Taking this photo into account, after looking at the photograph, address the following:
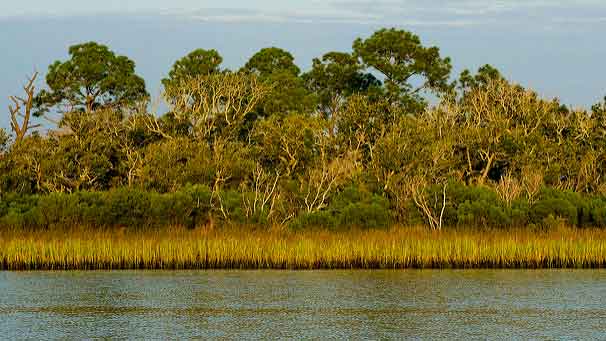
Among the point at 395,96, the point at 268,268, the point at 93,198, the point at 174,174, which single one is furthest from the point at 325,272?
the point at 395,96

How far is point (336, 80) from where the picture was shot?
170 feet

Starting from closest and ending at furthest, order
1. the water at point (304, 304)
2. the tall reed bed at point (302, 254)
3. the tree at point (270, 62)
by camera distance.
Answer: the water at point (304, 304)
the tall reed bed at point (302, 254)
the tree at point (270, 62)

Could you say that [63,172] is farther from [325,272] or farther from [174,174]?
[325,272]

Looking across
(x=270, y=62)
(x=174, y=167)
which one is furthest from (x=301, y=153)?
(x=270, y=62)

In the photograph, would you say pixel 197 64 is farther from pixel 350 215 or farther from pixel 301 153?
pixel 350 215

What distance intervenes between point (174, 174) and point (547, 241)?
15551 mm

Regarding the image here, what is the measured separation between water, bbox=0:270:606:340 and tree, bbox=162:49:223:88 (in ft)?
91.6

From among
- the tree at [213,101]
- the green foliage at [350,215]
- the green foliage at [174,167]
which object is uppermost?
the tree at [213,101]

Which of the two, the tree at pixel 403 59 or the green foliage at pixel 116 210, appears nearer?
the green foliage at pixel 116 210

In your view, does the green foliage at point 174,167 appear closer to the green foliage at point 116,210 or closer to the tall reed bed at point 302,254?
the green foliage at point 116,210

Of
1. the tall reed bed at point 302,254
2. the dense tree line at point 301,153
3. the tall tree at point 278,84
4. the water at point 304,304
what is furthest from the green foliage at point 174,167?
the water at point 304,304

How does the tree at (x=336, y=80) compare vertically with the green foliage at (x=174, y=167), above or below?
above

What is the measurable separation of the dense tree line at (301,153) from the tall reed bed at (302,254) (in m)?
6.29

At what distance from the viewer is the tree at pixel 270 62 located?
5203cm
